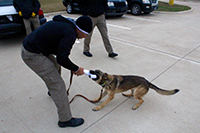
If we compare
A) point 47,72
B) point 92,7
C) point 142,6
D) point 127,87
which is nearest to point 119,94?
point 127,87

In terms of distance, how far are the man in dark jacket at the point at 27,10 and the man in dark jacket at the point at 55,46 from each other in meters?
2.99

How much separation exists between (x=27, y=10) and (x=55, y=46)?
3235 millimetres

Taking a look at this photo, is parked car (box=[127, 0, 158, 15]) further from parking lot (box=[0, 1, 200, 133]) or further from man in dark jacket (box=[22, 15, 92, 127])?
Answer: man in dark jacket (box=[22, 15, 92, 127])

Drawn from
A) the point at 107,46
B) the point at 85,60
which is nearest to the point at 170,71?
the point at 107,46

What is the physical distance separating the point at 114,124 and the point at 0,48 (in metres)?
4.26

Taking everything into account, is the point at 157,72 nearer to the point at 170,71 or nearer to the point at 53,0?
the point at 170,71

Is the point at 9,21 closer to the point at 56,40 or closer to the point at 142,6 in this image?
the point at 56,40

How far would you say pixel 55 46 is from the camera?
6.72ft

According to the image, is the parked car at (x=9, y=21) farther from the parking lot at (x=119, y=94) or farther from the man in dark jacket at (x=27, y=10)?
the parking lot at (x=119, y=94)

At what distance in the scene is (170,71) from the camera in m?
3.94

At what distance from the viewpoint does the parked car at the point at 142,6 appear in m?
9.73

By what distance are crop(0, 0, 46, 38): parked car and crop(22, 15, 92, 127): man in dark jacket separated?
317 cm

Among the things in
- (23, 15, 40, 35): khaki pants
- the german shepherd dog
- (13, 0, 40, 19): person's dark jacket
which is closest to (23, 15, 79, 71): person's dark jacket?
the german shepherd dog

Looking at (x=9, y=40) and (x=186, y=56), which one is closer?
(x=186, y=56)
